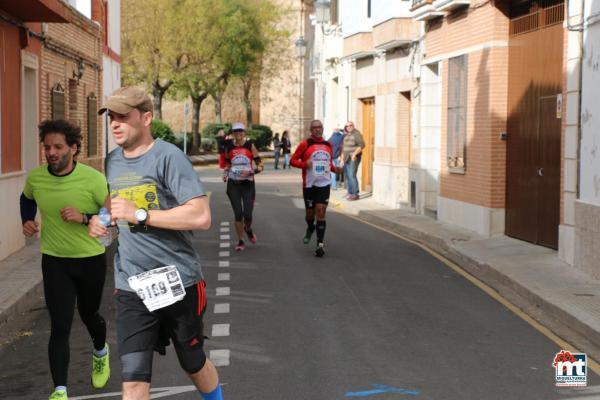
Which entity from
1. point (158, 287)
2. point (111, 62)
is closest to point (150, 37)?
point (111, 62)

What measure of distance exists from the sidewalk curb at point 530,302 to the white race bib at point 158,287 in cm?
424

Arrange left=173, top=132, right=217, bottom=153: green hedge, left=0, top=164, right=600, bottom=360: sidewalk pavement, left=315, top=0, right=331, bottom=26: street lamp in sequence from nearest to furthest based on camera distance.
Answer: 1. left=0, top=164, right=600, bottom=360: sidewalk pavement
2. left=315, top=0, right=331, bottom=26: street lamp
3. left=173, top=132, right=217, bottom=153: green hedge

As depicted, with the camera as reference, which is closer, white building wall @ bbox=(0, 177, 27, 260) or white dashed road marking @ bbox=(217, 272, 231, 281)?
white dashed road marking @ bbox=(217, 272, 231, 281)

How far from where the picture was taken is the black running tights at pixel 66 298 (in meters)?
6.67

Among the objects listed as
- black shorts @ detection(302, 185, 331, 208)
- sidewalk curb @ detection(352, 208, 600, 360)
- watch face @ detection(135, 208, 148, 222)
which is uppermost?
watch face @ detection(135, 208, 148, 222)

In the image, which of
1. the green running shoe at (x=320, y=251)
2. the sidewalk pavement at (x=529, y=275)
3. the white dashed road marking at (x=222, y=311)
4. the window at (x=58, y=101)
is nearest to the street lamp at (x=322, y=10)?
the window at (x=58, y=101)

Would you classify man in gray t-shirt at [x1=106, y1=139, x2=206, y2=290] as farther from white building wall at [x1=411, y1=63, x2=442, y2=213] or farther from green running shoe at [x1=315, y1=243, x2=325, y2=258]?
white building wall at [x1=411, y1=63, x2=442, y2=213]

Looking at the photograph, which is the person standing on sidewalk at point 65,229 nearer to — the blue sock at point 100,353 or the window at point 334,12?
the blue sock at point 100,353

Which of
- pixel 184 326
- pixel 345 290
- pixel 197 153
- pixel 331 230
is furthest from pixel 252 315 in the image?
pixel 197 153

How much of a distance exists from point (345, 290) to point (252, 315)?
1.77 metres

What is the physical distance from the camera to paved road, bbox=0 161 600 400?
7219mm

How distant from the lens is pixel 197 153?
→ 183 ft

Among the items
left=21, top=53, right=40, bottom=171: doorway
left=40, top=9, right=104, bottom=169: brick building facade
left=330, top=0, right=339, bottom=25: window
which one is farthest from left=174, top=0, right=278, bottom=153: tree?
left=21, top=53, right=40, bottom=171: doorway

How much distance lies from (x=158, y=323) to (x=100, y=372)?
199cm
